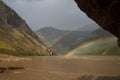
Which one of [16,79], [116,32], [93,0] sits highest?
[93,0]

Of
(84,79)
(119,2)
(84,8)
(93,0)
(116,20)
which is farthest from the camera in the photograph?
(84,79)

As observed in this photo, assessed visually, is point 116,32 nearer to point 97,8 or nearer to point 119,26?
point 119,26

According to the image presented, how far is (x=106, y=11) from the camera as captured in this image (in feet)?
212

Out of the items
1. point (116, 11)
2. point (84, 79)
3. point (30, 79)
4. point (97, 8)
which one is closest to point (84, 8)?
point (97, 8)

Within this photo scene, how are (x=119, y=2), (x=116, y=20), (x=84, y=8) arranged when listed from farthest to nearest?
(x=84, y=8)
(x=116, y=20)
(x=119, y=2)

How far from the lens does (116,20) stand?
67812 millimetres

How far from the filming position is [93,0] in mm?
62406

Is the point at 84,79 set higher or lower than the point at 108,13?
lower

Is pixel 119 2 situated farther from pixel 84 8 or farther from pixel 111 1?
pixel 84 8

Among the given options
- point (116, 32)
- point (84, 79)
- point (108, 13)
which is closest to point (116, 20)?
point (108, 13)

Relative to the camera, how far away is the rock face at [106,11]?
2410 inches

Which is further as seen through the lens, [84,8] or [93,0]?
[84,8]

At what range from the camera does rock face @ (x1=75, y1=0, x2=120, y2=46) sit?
61.2 m

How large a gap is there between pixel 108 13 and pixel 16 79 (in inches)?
1436
